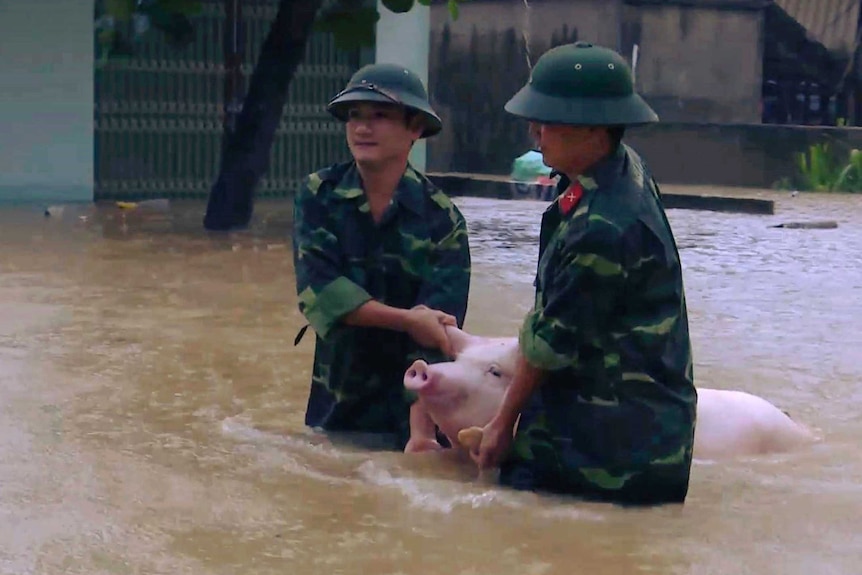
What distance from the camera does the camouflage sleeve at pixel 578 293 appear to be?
4039 millimetres

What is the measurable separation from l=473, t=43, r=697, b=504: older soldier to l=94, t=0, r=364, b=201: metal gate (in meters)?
10.7

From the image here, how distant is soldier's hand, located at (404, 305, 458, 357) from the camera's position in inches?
186

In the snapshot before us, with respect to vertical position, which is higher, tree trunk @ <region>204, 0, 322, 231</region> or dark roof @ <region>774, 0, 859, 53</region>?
dark roof @ <region>774, 0, 859, 53</region>

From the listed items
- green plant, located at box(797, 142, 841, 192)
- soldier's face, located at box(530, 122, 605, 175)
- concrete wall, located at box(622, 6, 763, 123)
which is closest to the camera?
soldier's face, located at box(530, 122, 605, 175)

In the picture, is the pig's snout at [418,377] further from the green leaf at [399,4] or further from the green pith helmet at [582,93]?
the green leaf at [399,4]

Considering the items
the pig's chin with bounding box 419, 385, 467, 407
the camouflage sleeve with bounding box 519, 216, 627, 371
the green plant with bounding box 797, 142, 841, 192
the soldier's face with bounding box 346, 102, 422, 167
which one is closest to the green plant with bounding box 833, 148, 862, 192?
the green plant with bounding box 797, 142, 841, 192

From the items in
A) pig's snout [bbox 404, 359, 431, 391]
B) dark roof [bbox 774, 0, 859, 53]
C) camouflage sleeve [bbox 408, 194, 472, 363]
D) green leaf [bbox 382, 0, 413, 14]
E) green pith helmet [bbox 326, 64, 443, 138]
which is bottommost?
pig's snout [bbox 404, 359, 431, 391]

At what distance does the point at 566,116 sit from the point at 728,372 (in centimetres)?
269

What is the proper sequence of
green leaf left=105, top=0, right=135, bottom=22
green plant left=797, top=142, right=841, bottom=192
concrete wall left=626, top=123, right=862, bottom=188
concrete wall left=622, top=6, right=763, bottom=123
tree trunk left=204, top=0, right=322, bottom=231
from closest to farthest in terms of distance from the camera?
green leaf left=105, top=0, right=135, bottom=22 < tree trunk left=204, top=0, right=322, bottom=231 < green plant left=797, top=142, right=841, bottom=192 < concrete wall left=626, top=123, right=862, bottom=188 < concrete wall left=622, top=6, right=763, bottom=123

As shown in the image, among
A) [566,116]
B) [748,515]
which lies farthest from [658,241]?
[748,515]

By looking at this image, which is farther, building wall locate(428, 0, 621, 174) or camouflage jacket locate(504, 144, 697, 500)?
building wall locate(428, 0, 621, 174)

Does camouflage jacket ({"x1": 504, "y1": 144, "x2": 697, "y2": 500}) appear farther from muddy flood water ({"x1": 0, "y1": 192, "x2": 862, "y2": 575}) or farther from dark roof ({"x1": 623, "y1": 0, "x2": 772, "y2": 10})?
dark roof ({"x1": 623, "y1": 0, "x2": 772, "y2": 10})

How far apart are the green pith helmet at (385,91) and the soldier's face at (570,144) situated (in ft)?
2.44

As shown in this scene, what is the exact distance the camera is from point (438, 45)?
2080 cm
